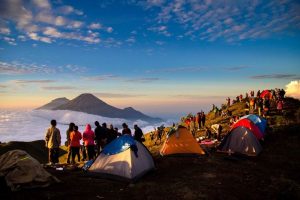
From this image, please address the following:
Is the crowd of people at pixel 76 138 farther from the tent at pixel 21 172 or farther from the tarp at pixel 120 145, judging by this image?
the tent at pixel 21 172

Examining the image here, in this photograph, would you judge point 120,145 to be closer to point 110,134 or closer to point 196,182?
point 196,182

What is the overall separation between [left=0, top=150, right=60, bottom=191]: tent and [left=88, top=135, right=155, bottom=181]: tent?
2.55m

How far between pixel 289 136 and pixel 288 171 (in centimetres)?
1063

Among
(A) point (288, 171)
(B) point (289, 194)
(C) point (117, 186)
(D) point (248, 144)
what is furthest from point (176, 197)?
(D) point (248, 144)

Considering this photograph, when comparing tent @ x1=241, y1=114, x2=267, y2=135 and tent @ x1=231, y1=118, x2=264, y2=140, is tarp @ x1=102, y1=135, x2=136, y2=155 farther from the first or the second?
tent @ x1=241, y1=114, x2=267, y2=135

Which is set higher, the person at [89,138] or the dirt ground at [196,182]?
the person at [89,138]

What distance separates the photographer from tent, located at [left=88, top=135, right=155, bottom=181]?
1290 cm

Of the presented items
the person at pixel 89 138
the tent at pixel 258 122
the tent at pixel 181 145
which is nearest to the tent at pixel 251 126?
the tent at pixel 258 122

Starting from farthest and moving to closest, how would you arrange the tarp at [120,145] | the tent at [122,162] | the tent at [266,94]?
the tent at [266,94] < the tarp at [120,145] < the tent at [122,162]

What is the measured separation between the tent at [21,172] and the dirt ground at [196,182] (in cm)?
32

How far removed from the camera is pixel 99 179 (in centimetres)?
1314

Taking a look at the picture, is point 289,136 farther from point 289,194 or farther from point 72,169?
point 72,169

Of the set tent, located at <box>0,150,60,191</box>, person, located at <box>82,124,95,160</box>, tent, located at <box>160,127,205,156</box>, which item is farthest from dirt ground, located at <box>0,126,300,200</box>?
person, located at <box>82,124,95,160</box>

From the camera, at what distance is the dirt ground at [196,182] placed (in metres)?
11.0
